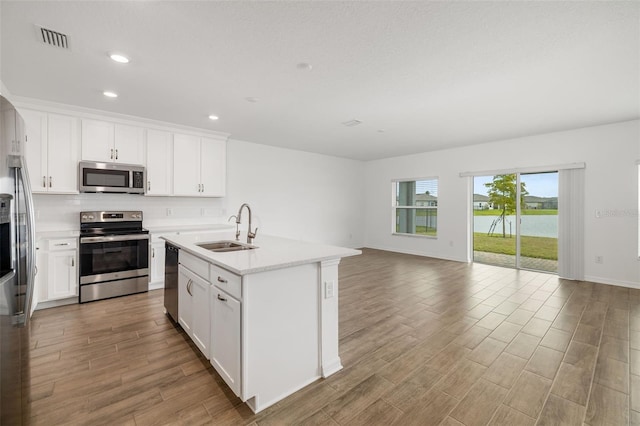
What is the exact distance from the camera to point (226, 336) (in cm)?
189

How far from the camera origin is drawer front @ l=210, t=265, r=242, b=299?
1734 millimetres

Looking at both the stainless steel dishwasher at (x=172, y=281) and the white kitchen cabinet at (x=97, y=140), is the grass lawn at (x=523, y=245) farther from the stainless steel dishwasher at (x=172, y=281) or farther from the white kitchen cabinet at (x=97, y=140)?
the white kitchen cabinet at (x=97, y=140)

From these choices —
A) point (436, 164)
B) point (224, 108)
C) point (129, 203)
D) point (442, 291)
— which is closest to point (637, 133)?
point (436, 164)

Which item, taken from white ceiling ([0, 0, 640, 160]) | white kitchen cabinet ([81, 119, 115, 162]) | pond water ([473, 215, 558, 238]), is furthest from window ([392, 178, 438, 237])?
white kitchen cabinet ([81, 119, 115, 162])

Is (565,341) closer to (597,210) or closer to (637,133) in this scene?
(597,210)

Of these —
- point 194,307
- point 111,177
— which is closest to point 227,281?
point 194,307

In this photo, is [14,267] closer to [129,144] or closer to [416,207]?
[129,144]

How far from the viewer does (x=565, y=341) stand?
2660mm

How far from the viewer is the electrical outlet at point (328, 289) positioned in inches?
81.9

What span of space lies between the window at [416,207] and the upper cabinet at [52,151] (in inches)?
262

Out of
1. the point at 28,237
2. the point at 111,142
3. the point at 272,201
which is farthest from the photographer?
the point at 272,201

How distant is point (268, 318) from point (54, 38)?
8.76ft

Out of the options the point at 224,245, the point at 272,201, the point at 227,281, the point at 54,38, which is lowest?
the point at 227,281

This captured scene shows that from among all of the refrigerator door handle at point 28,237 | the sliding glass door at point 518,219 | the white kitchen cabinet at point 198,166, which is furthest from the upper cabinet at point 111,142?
the sliding glass door at point 518,219
